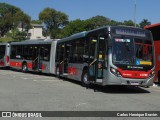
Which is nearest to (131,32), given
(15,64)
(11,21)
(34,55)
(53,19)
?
(34,55)

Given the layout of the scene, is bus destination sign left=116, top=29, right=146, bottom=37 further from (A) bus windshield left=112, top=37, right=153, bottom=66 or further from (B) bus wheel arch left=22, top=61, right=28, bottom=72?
(B) bus wheel arch left=22, top=61, right=28, bottom=72

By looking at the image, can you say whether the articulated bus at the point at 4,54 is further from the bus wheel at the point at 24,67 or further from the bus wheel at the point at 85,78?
the bus wheel at the point at 85,78

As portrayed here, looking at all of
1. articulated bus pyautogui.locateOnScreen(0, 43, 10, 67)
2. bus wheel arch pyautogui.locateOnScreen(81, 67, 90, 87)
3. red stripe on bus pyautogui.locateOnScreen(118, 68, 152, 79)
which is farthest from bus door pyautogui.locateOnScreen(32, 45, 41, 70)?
red stripe on bus pyautogui.locateOnScreen(118, 68, 152, 79)

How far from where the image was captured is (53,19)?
139m

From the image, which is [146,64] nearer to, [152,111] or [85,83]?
[85,83]

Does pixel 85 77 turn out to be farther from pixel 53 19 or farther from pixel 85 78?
pixel 53 19

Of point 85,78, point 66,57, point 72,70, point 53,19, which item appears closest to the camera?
point 85,78

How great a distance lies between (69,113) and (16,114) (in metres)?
1.47

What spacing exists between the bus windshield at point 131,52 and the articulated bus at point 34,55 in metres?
11.4

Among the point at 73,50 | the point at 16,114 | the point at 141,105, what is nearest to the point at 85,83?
the point at 73,50

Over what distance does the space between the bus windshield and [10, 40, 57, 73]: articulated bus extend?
11.4m

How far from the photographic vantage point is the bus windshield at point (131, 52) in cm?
1614

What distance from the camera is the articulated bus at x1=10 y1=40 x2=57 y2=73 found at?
1119 inches

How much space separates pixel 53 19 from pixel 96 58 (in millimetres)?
122945
